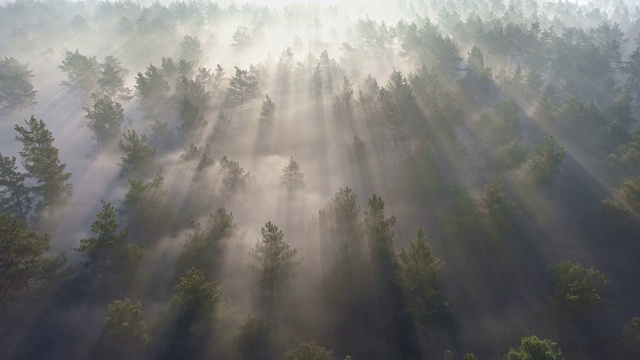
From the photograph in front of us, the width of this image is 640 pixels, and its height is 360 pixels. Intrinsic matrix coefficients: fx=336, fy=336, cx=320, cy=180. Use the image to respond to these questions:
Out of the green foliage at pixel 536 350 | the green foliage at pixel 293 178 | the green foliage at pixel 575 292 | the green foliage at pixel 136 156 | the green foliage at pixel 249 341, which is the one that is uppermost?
the green foliage at pixel 293 178

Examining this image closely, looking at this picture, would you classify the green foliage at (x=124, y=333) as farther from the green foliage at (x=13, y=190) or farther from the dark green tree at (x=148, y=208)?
the green foliage at (x=13, y=190)

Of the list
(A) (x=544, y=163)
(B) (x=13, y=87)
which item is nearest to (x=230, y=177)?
(A) (x=544, y=163)

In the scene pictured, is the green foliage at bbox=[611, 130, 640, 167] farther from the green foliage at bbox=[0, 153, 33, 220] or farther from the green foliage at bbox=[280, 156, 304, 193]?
the green foliage at bbox=[0, 153, 33, 220]

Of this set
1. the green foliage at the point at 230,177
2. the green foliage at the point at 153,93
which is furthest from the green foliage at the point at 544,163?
the green foliage at the point at 153,93

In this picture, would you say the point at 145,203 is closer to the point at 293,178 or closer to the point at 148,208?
the point at 148,208

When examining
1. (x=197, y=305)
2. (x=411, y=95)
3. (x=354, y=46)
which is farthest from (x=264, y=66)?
(x=197, y=305)

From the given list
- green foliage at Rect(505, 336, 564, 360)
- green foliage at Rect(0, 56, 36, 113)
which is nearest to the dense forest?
green foliage at Rect(505, 336, 564, 360)

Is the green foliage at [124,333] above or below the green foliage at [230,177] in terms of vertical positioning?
below
